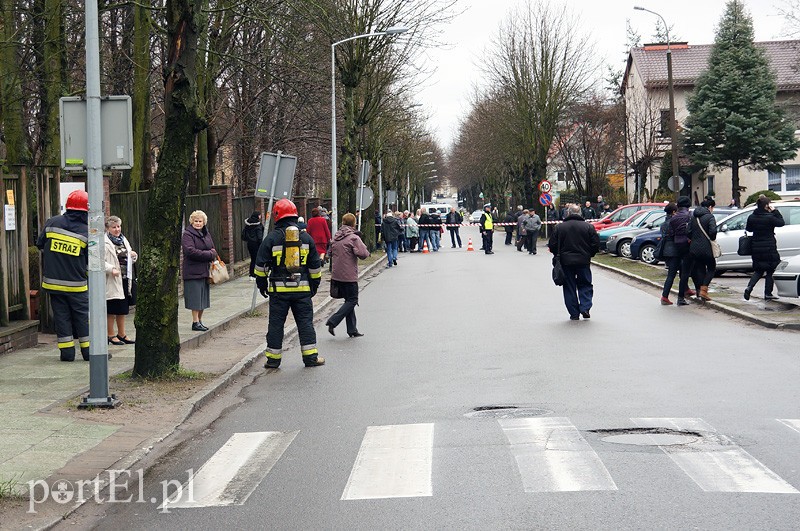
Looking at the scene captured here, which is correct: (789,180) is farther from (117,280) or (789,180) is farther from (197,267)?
(117,280)

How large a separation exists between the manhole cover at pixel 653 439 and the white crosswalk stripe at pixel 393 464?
Answer: 1.32 meters

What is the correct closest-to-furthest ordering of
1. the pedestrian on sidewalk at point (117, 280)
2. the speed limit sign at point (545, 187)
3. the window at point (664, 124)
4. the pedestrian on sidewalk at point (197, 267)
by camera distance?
the pedestrian on sidewalk at point (117, 280) < the pedestrian on sidewalk at point (197, 267) < the speed limit sign at point (545, 187) < the window at point (664, 124)

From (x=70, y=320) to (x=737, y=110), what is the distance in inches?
1845

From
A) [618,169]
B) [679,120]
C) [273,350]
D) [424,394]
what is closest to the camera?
[424,394]

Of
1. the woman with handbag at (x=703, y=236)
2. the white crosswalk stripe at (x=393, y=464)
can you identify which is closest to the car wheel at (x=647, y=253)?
the woman with handbag at (x=703, y=236)

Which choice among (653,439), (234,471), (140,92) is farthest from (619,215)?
(234,471)

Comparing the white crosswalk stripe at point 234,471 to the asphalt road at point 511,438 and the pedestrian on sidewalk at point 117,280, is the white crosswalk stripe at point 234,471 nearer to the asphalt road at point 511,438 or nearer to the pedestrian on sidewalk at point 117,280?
the asphalt road at point 511,438

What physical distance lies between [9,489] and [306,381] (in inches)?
204

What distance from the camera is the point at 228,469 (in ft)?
24.5

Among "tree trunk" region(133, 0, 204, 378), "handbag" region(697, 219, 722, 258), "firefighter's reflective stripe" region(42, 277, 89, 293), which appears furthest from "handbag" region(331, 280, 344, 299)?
"handbag" region(697, 219, 722, 258)

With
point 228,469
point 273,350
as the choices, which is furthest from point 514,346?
point 228,469

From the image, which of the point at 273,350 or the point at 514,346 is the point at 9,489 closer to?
the point at 273,350

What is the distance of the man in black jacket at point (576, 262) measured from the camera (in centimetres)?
1708

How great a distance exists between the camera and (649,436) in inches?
316
